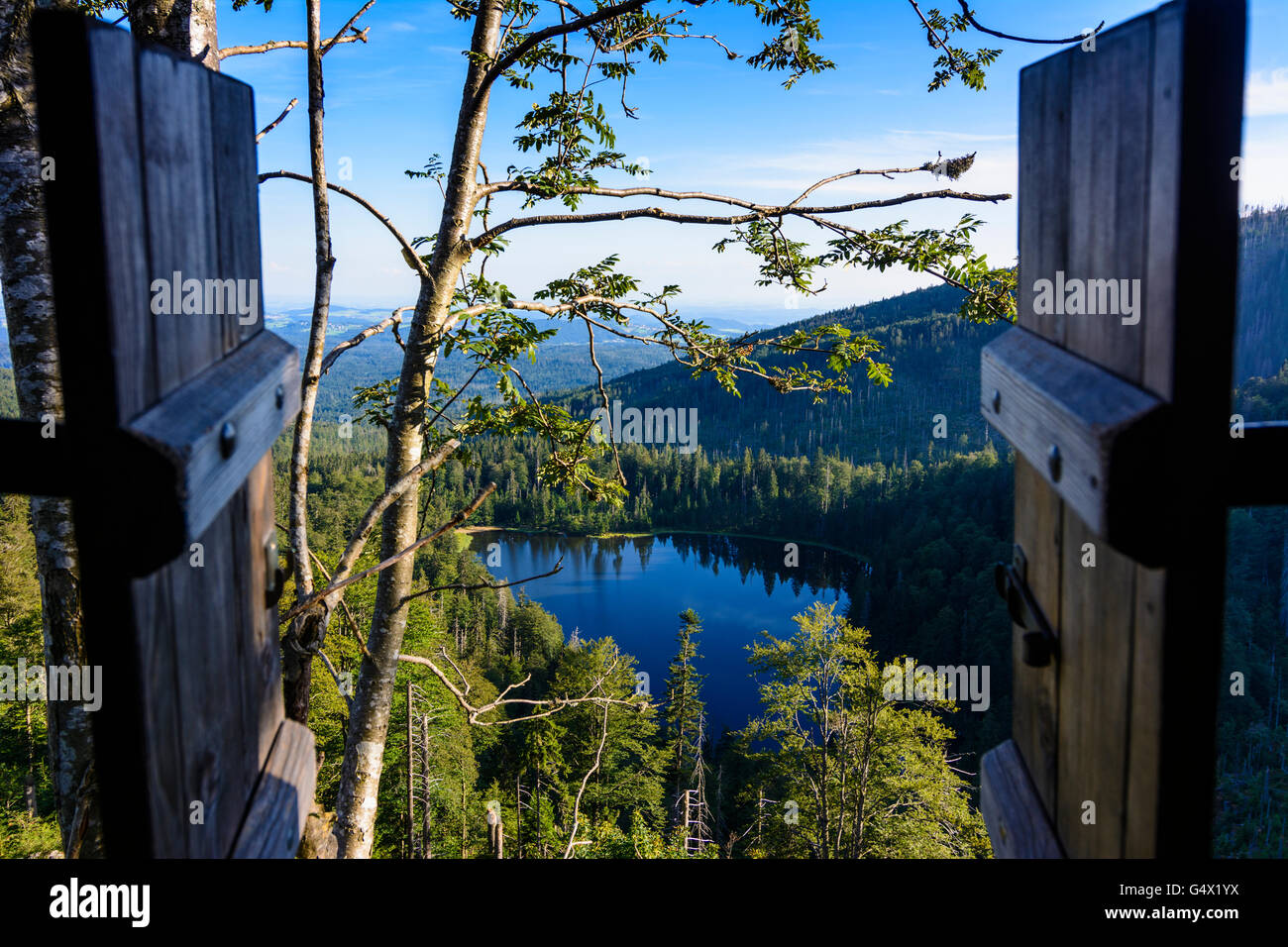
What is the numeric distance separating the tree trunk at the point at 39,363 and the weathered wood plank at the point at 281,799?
264cm

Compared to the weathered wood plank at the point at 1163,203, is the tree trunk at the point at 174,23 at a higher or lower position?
higher

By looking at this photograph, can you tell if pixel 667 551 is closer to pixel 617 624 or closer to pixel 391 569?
pixel 617 624

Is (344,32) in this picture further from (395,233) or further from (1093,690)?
(1093,690)

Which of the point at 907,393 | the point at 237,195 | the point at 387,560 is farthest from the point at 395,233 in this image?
the point at 907,393

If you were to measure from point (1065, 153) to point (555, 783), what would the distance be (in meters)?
37.5

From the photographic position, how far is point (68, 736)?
356cm

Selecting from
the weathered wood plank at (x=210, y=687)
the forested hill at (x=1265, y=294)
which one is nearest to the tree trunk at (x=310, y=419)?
the weathered wood plank at (x=210, y=687)

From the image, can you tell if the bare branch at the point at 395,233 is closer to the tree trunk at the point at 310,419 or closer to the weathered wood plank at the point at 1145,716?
the tree trunk at the point at 310,419

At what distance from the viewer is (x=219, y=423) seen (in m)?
0.99

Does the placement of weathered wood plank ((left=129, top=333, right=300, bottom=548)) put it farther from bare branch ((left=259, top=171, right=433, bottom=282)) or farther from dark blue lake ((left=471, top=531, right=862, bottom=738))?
dark blue lake ((left=471, top=531, right=862, bottom=738))

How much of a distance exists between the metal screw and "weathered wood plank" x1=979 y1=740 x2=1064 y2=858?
135 centimetres

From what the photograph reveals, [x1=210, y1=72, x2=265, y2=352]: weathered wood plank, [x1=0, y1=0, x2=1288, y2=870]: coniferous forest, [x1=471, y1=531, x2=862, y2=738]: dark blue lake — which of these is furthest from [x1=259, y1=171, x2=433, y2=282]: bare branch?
Answer: [x1=471, y1=531, x2=862, y2=738]: dark blue lake

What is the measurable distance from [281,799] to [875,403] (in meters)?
152

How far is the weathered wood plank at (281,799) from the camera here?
4.00 ft
